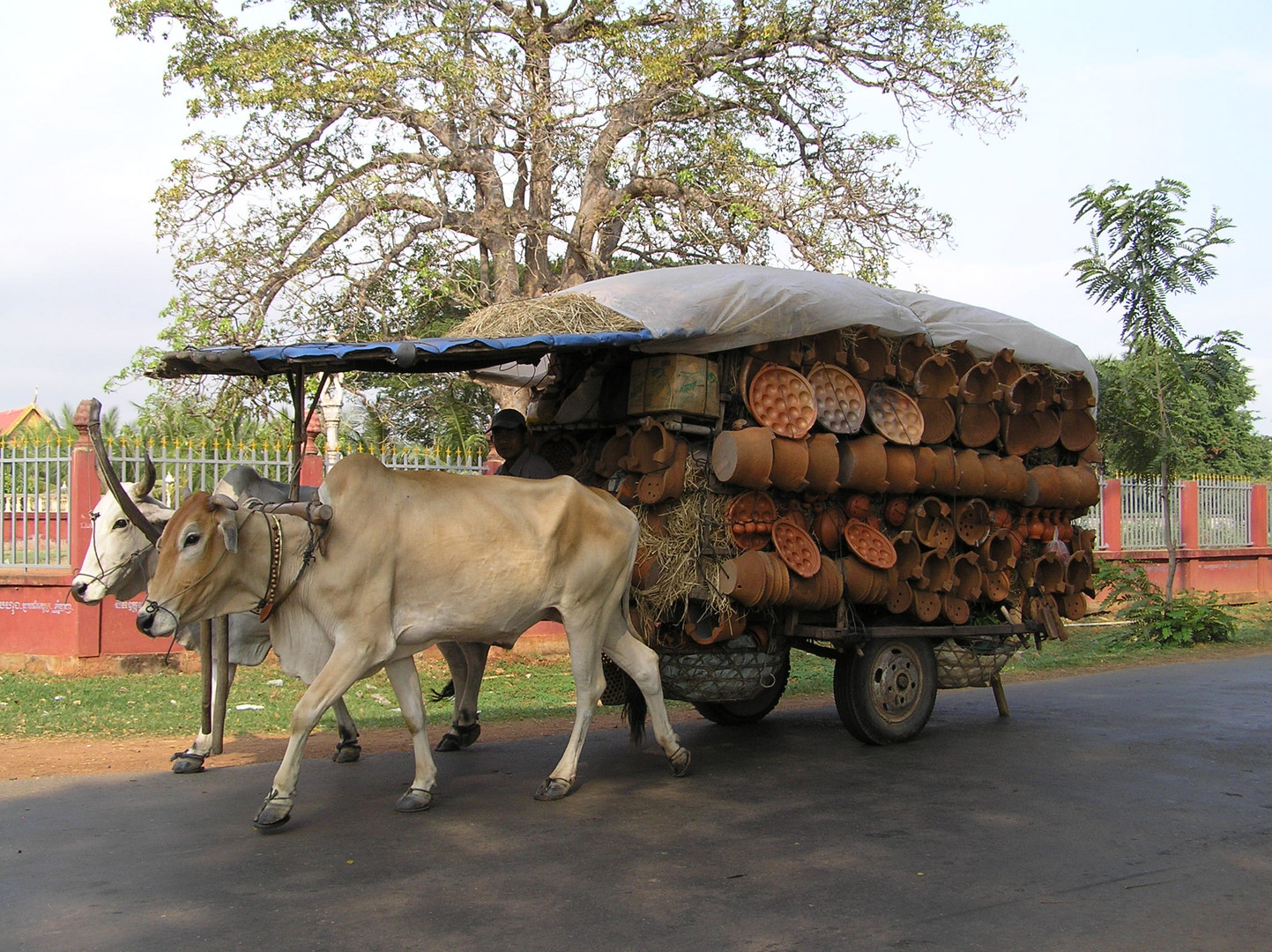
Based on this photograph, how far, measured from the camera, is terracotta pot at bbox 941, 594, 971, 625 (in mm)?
7426

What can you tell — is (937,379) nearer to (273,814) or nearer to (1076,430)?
(1076,430)

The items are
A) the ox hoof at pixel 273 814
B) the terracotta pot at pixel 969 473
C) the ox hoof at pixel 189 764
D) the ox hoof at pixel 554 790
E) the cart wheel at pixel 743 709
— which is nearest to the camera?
the ox hoof at pixel 273 814

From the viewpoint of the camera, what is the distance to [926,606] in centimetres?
727

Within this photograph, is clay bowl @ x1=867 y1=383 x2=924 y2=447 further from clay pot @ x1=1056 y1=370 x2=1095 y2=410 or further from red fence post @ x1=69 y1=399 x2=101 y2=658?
red fence post @ x1=69 y1=399 x2=101 y2=658

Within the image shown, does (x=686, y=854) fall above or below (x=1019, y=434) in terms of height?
below

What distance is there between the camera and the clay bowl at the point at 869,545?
688 cm

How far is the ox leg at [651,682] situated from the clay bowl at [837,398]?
1745 millimetres

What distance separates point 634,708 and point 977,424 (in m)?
2.90

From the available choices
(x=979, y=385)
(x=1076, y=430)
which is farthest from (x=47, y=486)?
(x=1076, y=430)

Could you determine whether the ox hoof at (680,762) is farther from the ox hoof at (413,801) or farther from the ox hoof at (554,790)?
the ox hoof at (413,801)

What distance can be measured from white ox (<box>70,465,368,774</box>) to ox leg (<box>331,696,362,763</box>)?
0.07 metres

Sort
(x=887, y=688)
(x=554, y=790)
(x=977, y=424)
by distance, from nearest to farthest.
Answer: (x=554, y=790)
(x=887, y=688)
(x=977, y=424)

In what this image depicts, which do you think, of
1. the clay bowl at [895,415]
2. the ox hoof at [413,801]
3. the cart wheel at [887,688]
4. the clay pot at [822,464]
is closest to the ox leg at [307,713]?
the ox hoof at [413,801]

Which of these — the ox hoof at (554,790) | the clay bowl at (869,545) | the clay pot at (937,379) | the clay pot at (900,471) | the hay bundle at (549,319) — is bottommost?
the ox hoof at (554,790)
